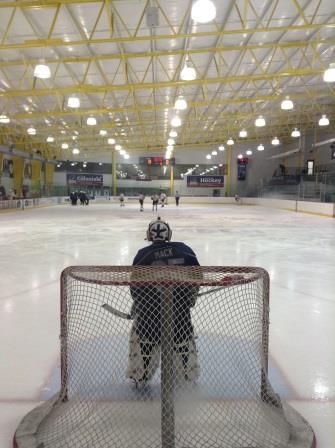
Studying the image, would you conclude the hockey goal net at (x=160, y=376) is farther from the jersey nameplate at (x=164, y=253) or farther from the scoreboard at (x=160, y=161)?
the scoreboard at (x=160, y=161)

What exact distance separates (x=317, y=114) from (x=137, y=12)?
22.6 m

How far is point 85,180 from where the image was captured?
40.9 m

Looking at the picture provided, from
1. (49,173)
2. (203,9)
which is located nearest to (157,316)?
(203,9)

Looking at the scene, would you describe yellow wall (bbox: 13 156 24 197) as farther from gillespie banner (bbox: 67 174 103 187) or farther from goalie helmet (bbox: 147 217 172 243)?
goalie helmet (bbox: 147 217 172 243)

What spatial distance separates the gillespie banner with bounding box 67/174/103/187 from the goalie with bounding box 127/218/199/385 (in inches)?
1544

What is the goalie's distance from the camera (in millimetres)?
2270

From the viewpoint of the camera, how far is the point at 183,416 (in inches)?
94.1

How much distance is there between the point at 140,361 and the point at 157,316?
56cm

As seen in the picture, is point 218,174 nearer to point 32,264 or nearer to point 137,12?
point 137,12

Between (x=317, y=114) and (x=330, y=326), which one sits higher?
(x=317, y=114)

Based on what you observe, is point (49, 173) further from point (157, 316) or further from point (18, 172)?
point (157, 316)

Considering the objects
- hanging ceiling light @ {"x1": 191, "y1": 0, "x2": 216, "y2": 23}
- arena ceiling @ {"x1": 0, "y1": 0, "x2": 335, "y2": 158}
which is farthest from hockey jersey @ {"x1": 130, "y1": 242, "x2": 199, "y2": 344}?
arena ceiling @ {"x1": 0, "y1": 0, "x2": 335, "y2": 158}

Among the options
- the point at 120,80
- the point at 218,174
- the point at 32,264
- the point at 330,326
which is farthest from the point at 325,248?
the point at 218,174

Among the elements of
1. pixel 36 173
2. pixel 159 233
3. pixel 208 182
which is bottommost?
pixel 159 233
